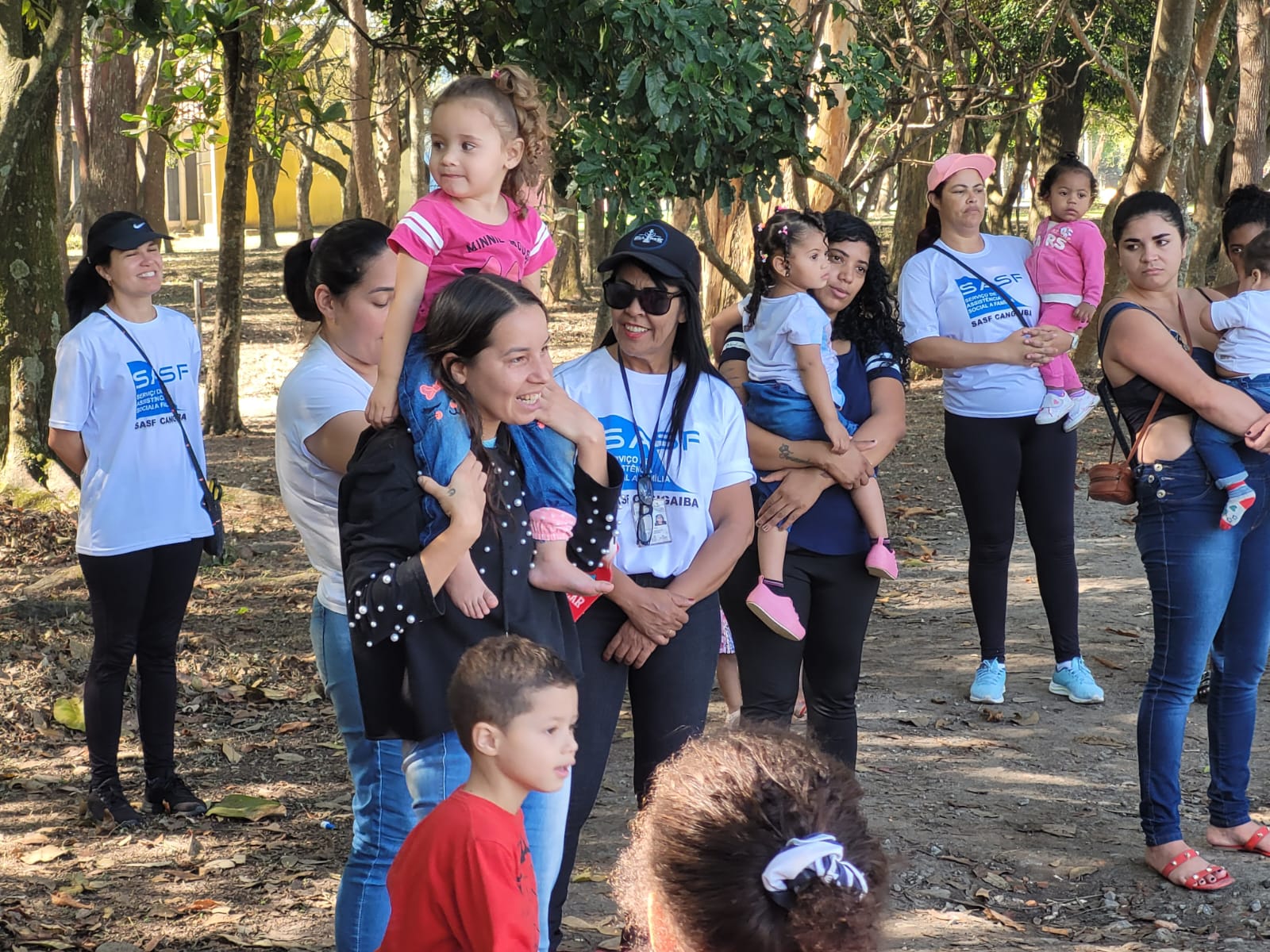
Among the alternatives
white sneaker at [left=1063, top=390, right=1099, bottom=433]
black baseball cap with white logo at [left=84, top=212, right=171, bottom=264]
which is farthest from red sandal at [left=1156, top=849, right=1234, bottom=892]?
black baseball cap with white logo at [left=84, top=212, right=171, bottom=264]

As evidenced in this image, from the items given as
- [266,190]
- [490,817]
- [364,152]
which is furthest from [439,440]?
[266,190]

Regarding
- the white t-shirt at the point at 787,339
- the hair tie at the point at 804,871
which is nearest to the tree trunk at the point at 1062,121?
the white t-shirt at the point at 787,339

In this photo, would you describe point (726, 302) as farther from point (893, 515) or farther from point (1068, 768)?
point (1068, 768)

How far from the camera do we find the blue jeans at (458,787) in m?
2.70

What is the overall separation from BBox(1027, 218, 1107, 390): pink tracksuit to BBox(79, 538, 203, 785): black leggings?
3.64 meters

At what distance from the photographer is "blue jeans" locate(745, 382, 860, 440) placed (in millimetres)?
4301

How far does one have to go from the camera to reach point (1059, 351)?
5.43 metres

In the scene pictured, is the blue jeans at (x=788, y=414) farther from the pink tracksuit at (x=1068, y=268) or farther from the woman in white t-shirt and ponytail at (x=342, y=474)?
the pink tracksuit at (x=1068, y=268)

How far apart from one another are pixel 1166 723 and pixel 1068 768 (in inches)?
41.2

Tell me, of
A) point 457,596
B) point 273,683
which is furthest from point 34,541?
point 457,596

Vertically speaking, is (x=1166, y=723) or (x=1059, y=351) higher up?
(x=1059, y=351)

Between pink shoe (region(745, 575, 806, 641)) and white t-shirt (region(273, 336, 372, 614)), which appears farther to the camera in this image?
pink shoe (region(745, 575, 806, 641))

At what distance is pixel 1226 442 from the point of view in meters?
4.11

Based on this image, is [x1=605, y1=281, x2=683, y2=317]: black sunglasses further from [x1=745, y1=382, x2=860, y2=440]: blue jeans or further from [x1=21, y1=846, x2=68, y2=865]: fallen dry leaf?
[x1=21, y1=846, x2=68, y2=865]: fallen dry leaf
